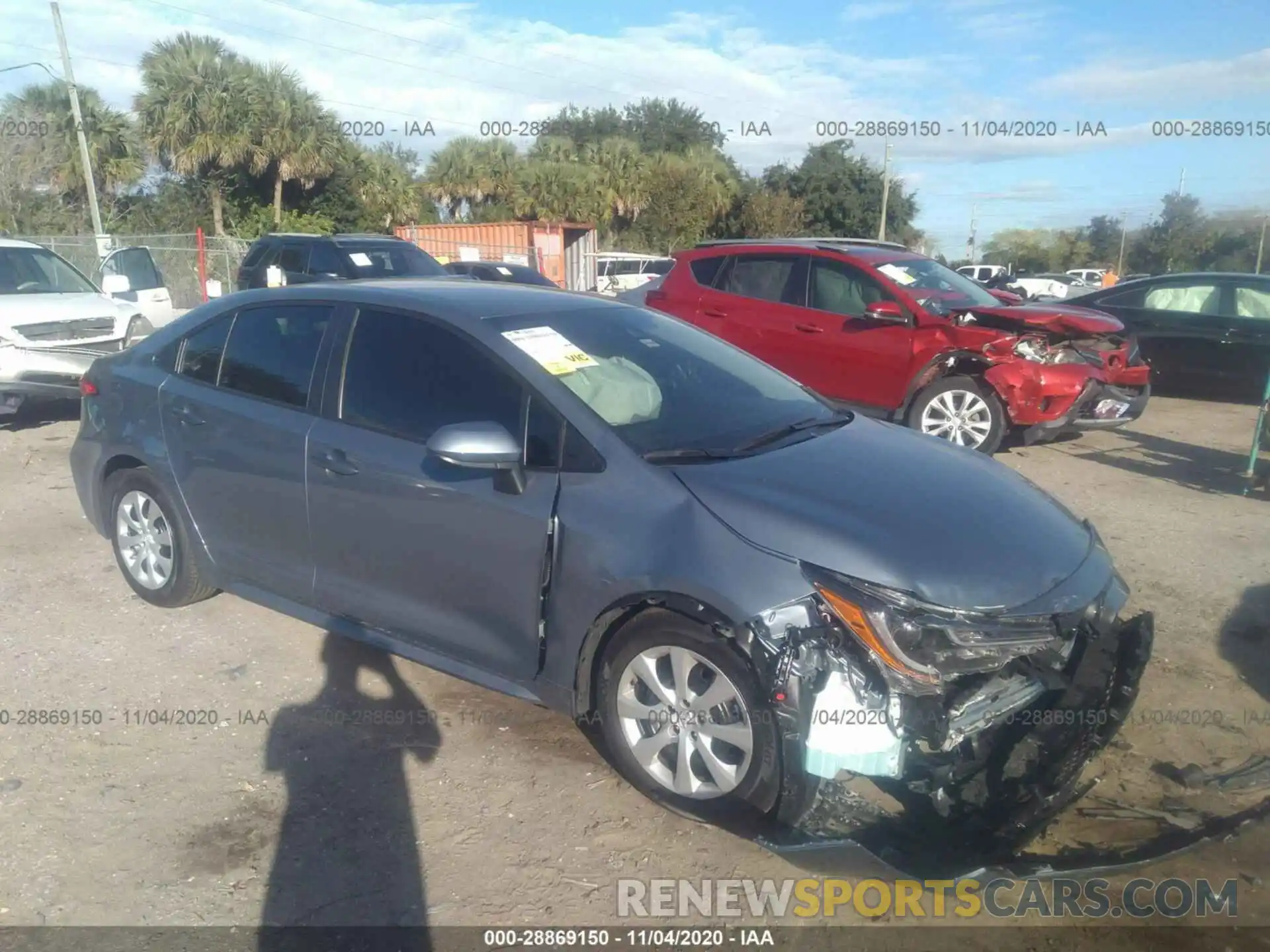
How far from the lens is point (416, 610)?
3.94 m

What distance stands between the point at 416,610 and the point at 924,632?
1928mm

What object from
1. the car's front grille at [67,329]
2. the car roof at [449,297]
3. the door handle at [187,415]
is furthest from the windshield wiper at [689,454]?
the car's front grille at [67,329]

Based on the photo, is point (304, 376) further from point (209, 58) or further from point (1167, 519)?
point (209, 58)

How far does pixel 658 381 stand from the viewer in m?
4.11

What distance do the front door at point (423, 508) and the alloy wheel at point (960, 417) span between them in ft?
17.6

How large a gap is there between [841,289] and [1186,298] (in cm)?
506

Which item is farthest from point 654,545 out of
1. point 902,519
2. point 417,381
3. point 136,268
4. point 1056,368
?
point 136,268

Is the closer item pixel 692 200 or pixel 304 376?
pixel 304 376

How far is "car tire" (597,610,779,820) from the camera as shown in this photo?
3.14 meters

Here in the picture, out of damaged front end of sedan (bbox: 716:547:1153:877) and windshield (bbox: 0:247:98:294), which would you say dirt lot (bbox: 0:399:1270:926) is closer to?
damaged front end of sedan (bbox: 716:547:1153:877)

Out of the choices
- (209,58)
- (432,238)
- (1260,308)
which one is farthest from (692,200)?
(1260,308)

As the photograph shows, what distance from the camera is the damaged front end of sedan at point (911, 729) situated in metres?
3.03

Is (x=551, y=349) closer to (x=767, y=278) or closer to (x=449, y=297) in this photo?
(x=449, y=297)

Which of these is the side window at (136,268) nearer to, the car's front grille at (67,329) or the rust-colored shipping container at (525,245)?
the car's front grille at (67,329)
